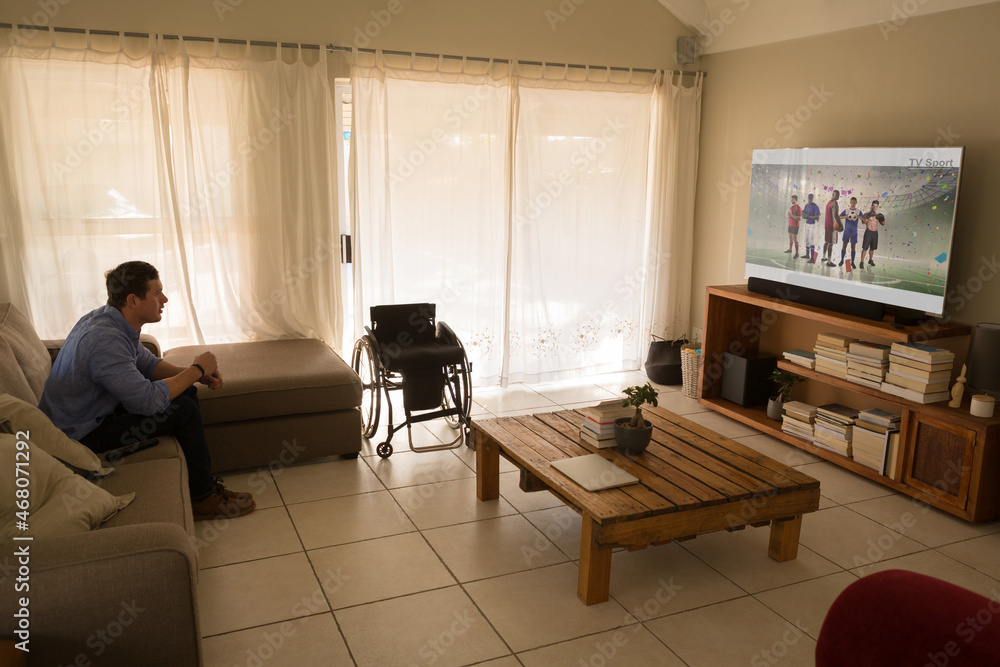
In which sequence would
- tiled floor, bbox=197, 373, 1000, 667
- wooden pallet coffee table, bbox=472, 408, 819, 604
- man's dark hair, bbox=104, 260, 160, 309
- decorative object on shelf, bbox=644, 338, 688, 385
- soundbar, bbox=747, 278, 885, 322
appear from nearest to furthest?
tiled floor, bbox=197, 373, 1000, 667
wooden pallet coffee table, bbox=472, 408, 819, 604
man's dark hair, bbox=104, 260, 160, 309
soundbar, bbox=747, 278, 885, 322
decorative object on shelf, bbox=644, 338, 688, 385

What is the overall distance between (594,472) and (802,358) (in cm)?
186

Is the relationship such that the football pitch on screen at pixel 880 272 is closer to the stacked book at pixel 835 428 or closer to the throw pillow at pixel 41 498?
the stacked book at pixel 835 428

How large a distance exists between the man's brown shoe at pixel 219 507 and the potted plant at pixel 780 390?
2.86 meters

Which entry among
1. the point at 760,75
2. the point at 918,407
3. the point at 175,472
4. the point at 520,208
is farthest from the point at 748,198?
the point at 175,472

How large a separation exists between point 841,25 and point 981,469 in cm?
248

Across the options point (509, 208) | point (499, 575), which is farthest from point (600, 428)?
point (509, 208)

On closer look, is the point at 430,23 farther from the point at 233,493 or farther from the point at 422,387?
the point at 233,493

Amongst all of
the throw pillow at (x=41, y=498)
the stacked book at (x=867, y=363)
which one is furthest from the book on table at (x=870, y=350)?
the throw pillow at (x=41, y=498)

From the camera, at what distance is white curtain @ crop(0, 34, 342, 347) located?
396 centimetres

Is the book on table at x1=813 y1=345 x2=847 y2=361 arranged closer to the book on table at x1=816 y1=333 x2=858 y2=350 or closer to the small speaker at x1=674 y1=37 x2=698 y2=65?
the book on table at x1=816 y1=333 x2=858 y2=350

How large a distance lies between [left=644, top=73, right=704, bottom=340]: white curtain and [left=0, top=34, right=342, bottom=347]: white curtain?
222 centimetres

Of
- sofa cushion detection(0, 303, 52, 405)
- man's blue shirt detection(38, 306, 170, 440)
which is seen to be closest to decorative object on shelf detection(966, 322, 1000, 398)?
man's blue shirt detection(38, 306, 170, 440)

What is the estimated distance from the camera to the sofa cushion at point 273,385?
357 cm

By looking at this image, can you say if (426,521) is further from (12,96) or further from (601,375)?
(12,96)
